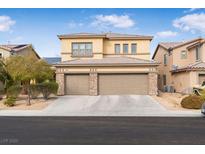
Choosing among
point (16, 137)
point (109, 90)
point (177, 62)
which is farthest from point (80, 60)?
point (16, 137)

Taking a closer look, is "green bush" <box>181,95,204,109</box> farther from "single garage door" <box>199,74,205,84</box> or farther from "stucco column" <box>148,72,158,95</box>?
"single garage door" <box>199,74,205,84</box>

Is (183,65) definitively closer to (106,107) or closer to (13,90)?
(106,107)

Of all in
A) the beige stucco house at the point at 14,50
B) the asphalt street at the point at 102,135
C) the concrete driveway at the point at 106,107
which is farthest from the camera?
the beige stucco house at the point at 14,50

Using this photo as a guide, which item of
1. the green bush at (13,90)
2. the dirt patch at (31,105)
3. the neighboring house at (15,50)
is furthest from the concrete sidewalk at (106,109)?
the neighboring house at (15,50)

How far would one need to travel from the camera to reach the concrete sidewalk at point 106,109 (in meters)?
19.7

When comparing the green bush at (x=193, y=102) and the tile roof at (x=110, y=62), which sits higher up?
the tile roof at (x=110, y=62)

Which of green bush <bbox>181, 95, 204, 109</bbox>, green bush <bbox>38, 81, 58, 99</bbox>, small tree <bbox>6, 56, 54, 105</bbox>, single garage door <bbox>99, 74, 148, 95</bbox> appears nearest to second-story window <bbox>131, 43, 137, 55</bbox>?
single garage door <bbox>99, 74, 148, 95</bbox>

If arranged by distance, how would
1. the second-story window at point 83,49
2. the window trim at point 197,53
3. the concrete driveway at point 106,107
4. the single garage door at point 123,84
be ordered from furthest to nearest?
the window trim at point 197,53 → the second-story window at point 83,49 → the single garage door at point 123,84 → the concrete driveway at point 106,107

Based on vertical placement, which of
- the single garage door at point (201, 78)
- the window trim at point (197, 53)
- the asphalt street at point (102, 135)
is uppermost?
the window trim at point (197, 53)

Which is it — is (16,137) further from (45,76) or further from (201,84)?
(201,84)

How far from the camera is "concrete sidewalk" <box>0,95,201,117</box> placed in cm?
1970

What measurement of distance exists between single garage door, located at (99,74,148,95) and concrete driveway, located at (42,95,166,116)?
2.84 m

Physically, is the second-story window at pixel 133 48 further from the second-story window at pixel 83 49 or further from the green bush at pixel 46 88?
the green bush at pixel 46 88

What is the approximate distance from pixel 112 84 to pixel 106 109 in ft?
29.4
